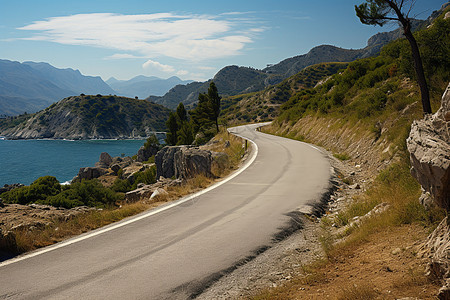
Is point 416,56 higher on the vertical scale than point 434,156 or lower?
higher

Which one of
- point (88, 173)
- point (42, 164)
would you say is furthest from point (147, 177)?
point (42, 164)

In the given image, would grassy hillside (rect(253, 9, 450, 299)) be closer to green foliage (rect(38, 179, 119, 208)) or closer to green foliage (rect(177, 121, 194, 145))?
green foliage (rect(38, 179, 119, 208))

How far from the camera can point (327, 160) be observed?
18.6 metres

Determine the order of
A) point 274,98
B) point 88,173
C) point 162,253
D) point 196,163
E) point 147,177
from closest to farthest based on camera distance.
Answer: point 162,253 → point 196,163 → point 147,177 → point 88,173 → point 274,98

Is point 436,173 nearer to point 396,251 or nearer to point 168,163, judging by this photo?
point 396,251

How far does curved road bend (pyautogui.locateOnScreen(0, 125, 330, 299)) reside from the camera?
5.15 metres

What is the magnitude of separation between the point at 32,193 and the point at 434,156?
130ft

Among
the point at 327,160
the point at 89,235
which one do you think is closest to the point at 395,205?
the point at 89,235

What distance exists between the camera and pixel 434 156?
15.8ft

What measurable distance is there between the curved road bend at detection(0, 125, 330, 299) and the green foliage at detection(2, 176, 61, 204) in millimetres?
30597

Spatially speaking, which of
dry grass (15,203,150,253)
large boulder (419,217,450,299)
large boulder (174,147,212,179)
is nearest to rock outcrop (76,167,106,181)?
large boulder (174,147,212,179)

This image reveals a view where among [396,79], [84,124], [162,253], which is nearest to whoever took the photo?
[162,253]

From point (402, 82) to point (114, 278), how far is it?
21.7 metres

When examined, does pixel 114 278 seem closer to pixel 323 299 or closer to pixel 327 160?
pixel 323 299
